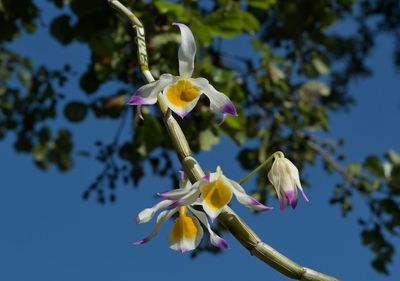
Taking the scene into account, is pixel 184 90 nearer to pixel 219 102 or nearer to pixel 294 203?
pixel 219 102

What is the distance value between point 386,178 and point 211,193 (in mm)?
2407

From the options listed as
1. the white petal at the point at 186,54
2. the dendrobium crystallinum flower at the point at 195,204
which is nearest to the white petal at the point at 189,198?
the dendrobium crystallinum flower at the point at 195,204

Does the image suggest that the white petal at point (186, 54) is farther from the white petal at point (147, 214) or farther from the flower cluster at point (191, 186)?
the white petal at point (147, 214)

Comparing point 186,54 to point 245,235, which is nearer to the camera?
point 245,235

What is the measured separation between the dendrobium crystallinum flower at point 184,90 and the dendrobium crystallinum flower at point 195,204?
0.32 feet

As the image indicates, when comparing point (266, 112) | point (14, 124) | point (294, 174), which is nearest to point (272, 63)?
point (266, 112)

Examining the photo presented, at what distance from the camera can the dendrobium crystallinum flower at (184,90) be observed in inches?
38.2

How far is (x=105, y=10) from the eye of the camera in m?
2.66

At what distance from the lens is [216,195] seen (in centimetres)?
91

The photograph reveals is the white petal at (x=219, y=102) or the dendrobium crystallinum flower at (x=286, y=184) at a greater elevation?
the white petal at (x=219, y=102)

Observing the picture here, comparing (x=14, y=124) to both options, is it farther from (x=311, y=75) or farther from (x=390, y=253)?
(x=390, y=253)

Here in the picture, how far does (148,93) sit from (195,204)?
17 cm

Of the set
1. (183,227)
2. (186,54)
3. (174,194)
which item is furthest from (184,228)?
(186,54)

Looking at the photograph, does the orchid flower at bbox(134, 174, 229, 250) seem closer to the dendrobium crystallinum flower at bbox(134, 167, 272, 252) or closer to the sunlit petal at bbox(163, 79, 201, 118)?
the dendrobium crystallinum flower at bbox(134, 167, 272, 252)
